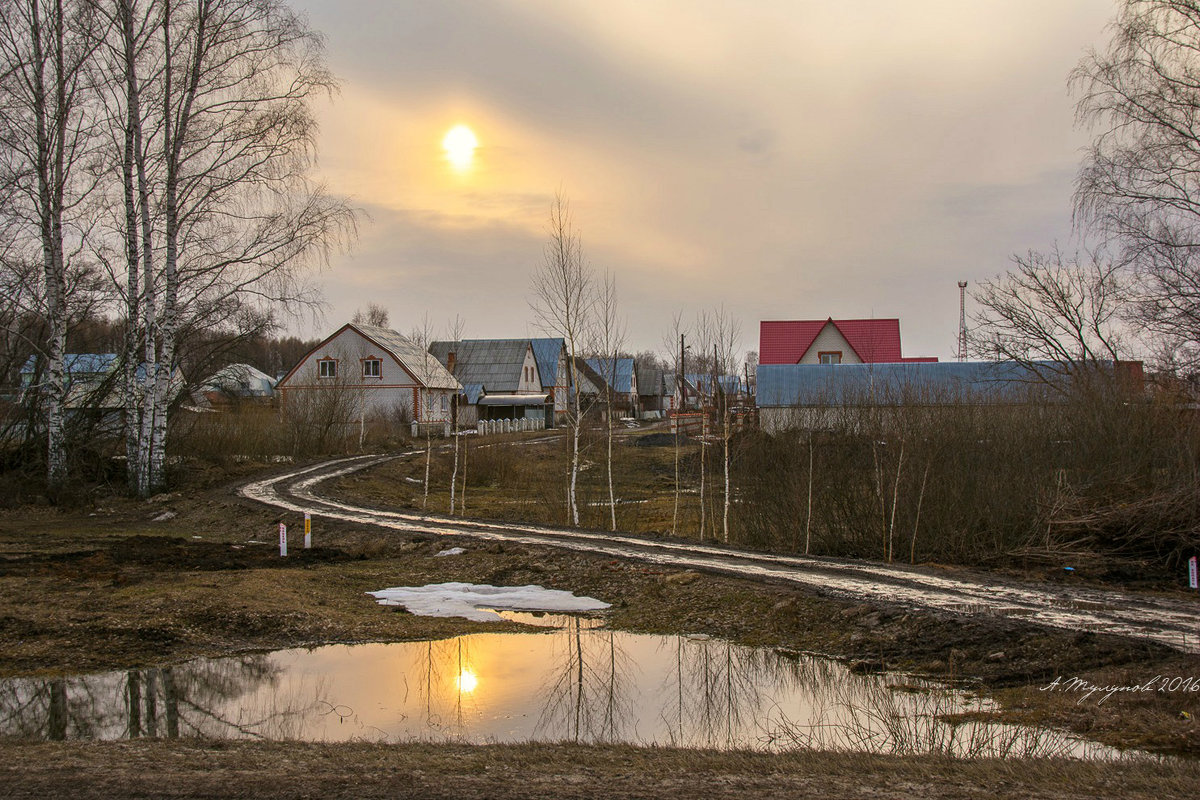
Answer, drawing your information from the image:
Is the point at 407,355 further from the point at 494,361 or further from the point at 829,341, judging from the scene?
the point at 829,341

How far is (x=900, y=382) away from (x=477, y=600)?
Result: 1299 cm

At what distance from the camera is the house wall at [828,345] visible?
51.8 m

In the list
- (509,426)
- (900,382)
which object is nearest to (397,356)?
(509,426)

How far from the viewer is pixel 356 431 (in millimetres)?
43844

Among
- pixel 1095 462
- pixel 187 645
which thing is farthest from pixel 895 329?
pixel 187 645

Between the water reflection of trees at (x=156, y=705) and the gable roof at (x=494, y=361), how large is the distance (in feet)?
184

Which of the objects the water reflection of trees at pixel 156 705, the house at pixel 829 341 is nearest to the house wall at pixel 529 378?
the house at pixel 829 341

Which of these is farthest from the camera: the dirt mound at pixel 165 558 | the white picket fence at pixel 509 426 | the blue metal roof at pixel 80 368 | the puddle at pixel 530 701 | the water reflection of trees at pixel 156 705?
the white picket fence at pixel 509 426

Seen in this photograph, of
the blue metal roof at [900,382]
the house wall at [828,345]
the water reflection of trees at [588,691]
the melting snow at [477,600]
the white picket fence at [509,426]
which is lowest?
the water reflection of trees at [588,691]

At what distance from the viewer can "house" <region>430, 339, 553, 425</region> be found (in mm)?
65125

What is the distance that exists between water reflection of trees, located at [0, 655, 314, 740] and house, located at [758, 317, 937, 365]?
4491cm

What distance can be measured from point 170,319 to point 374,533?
8.93 m

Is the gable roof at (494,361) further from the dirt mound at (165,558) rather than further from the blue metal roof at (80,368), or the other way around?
the dirt mound at (165,558)

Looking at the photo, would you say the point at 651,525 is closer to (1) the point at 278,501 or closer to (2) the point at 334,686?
(1) the point at 278,501
